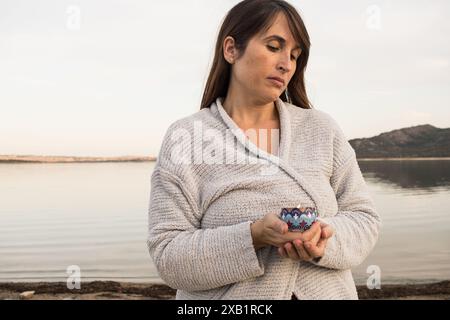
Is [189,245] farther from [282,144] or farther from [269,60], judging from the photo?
[269,60]

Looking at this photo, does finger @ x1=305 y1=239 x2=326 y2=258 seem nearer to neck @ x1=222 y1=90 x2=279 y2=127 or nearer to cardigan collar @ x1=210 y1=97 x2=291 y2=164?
cardigan collar @ x1=210 y1=97 x2=291 y2=164

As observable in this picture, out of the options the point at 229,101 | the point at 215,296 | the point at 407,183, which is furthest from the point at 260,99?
the point at 407,183

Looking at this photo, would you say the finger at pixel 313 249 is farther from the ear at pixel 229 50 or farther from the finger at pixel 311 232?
the ear at pixel 229 50

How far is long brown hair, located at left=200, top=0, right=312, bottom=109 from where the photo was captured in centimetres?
241

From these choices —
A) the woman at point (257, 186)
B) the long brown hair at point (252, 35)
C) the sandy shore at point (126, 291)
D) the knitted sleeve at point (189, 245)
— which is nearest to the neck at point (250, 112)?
the woman at point (257, 186)

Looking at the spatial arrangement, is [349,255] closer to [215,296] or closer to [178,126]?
[215,296]

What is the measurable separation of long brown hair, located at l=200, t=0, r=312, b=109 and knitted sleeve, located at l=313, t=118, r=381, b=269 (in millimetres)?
274

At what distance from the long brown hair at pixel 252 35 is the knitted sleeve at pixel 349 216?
27 centimetres

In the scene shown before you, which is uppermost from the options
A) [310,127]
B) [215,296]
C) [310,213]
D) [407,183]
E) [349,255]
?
[310,127]

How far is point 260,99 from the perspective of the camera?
8.18ft

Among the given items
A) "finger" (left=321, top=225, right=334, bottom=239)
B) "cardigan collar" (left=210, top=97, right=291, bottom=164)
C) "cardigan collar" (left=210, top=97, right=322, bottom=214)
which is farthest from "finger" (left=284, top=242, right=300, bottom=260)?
"cardigan collar" (left=210, top=97, right=291, bottom=164)

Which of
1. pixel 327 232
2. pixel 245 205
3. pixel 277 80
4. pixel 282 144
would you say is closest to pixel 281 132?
pixel 282 144

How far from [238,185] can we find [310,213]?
392mm

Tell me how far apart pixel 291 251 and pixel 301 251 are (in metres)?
0.04
